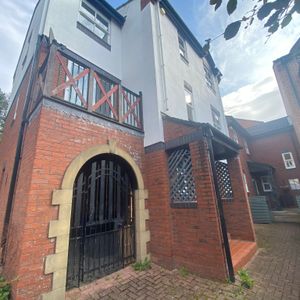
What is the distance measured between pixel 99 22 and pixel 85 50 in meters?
2.20

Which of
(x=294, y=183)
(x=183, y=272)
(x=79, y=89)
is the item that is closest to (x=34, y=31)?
(x=79, y=89)

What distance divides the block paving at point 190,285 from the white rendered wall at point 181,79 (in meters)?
A: 4.76

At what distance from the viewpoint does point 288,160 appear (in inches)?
674

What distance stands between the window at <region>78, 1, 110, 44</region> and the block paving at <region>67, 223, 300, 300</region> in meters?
8.52

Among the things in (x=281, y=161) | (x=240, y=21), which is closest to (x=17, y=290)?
(x=240, y=21)

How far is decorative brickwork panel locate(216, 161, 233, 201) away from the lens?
646cm

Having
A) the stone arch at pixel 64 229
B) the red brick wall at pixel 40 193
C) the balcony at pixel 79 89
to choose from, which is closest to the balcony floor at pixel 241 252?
the stone arch at pixel 64 229

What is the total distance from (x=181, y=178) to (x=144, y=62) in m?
4.68

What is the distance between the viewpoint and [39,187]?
3.19 metres

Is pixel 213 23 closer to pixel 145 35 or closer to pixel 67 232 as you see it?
pixel 67 232

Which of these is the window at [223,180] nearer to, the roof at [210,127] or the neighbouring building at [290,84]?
the roof at [210,127]

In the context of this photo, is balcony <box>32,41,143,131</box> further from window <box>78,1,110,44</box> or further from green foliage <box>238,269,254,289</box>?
green foliage <box>238,269,254,289</box>

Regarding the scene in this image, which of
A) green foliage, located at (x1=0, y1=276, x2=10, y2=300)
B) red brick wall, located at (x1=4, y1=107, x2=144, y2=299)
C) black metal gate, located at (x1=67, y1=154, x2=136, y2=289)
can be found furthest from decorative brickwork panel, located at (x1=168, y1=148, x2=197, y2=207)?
green foliage, located at (x1=0, y1=276, x2=10, y2=300)

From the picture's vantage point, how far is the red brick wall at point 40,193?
112 inches
